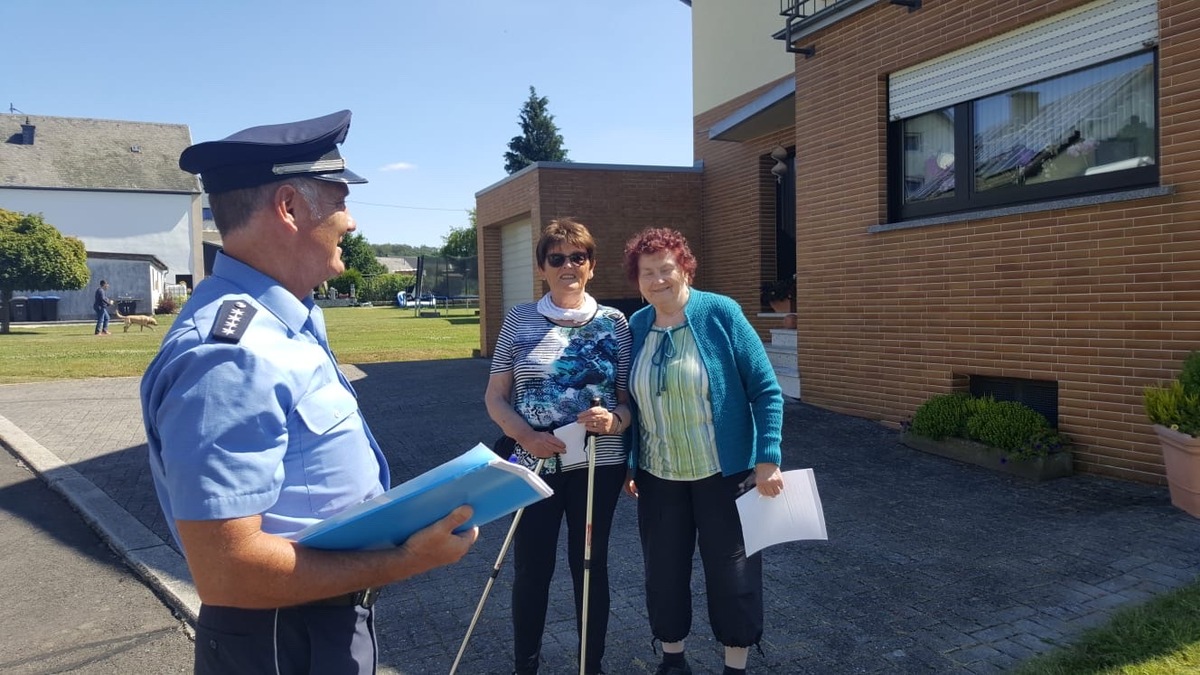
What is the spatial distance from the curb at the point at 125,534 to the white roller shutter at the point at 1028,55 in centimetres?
745

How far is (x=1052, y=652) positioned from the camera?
354 centimetres

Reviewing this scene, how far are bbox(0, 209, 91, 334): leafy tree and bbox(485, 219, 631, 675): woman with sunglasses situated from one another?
32.6m

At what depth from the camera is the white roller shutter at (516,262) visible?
15602mm

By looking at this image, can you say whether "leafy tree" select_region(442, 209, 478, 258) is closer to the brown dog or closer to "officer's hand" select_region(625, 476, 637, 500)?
the brown dog

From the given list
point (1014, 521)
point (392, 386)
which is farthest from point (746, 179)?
point (1014, 521)

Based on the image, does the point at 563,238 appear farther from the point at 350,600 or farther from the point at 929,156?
the point at 929,156

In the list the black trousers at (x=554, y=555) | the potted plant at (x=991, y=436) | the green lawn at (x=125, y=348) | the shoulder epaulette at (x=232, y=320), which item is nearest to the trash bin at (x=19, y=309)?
the green lawn at (x=125, y=348)

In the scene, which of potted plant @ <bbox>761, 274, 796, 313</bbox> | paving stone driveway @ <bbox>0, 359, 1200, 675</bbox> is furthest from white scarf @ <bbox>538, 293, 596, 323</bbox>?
potted plant @ <bbox>761, 274, 796, 313</bbox>

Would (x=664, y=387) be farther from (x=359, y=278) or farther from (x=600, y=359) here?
(x=359, y=278)

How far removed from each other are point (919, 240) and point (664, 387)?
5624 millimetres

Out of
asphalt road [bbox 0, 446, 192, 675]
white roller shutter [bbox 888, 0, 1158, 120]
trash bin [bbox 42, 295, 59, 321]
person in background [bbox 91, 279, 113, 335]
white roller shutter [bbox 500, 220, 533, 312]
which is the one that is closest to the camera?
asphalt road [bbox 0, 446, 192, 675]

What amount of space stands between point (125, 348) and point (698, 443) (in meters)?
22.9

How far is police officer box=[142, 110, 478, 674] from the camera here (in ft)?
4.62

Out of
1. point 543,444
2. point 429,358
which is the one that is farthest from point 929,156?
point 429,358
